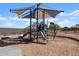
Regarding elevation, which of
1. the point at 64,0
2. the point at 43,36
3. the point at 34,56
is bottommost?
the point at 43,36

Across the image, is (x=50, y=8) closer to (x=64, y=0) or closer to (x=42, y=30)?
(x=42, y=30)

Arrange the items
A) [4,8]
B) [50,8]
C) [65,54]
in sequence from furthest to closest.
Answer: [50,8]
[4,8]
[65,54]

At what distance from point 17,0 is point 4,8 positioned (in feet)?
12.1

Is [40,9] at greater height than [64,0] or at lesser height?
lesser

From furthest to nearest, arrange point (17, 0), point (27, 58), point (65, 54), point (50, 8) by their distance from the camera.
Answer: point (50, 8)
point (17, 0)
point (65, 54)
point (27, 58)

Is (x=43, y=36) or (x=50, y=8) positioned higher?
(x=50, y=8)

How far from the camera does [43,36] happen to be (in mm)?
18875

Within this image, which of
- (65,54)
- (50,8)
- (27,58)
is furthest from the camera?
(50,8)

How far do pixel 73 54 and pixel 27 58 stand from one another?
8.56ft

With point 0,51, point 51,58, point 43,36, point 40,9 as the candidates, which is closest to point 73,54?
point 51,58

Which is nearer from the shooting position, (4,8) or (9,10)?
(4,8)

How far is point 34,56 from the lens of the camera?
39.4 feet

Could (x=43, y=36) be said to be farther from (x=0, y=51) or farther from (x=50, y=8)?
(x=0, y=51)

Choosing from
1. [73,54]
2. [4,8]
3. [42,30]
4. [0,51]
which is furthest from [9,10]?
[73,54]
